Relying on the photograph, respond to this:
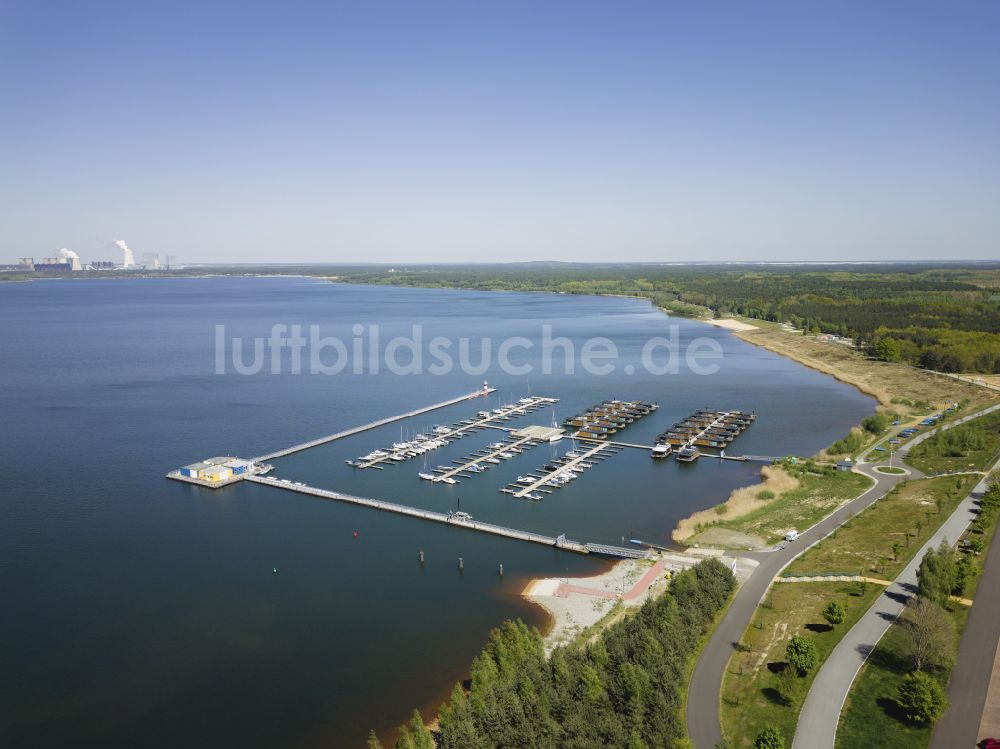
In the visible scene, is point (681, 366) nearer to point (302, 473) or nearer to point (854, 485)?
point (854, 485)

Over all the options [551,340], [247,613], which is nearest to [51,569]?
[247,613]

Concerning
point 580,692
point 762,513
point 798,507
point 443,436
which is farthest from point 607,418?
point 580,692

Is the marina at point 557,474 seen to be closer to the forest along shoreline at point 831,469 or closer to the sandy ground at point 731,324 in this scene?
the forest along shoreline at point 831,469

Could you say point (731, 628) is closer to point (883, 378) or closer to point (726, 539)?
point (726, 539)

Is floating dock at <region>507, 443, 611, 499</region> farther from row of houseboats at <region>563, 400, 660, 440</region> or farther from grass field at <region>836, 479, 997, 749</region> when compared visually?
grass field at <region>836, 479, 997, 749</region>

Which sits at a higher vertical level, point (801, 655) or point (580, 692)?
point (801, 655)
